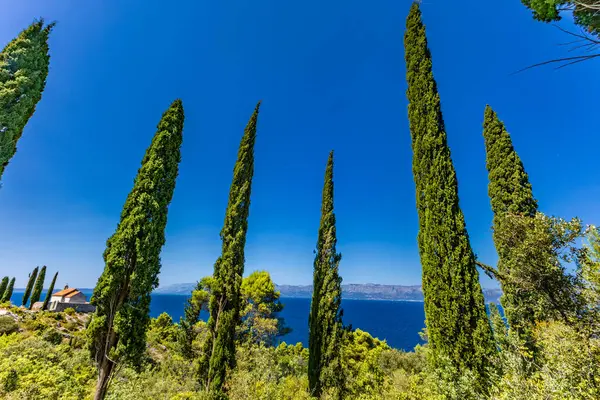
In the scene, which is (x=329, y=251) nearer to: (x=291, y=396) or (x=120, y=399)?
(x=291, y=396)

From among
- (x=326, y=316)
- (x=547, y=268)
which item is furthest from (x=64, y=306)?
(x=547, y=268)

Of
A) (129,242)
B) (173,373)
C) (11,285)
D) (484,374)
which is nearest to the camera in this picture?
(484,374)

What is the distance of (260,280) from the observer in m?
23.9

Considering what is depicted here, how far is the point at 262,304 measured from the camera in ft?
71.6

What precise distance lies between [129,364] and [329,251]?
9.36 m

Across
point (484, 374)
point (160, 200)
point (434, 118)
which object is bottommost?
point (484, 374)

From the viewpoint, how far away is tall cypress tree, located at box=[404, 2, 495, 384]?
21.6ft

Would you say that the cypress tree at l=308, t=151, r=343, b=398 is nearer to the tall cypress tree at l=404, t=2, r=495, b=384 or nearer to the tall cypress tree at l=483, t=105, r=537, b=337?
the tall cypress tree at l=404, t=2, r=495, b=384

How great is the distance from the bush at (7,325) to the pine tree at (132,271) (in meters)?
21.0

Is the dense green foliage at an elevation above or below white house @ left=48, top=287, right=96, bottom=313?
above

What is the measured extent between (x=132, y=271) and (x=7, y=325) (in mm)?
22224

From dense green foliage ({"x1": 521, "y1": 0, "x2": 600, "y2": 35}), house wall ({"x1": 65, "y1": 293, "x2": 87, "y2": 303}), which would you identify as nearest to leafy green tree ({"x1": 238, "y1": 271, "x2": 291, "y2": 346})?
dense green foliage ({"x1": 521, "y1": 0, "x2": 600, "y2": 35})

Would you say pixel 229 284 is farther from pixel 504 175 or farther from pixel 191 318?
pixel 504 175

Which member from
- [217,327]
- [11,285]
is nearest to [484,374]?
[217,327]
